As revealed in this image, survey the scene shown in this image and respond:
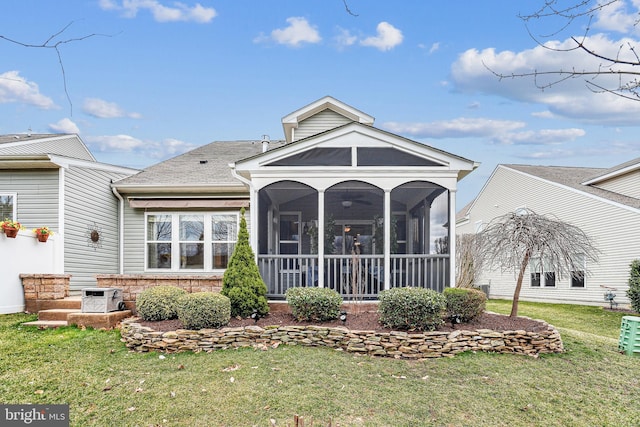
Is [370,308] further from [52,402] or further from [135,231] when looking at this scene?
[135,231]

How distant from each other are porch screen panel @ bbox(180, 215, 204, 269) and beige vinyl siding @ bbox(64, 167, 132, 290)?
77.0 inches

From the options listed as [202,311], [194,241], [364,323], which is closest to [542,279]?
[364,323]

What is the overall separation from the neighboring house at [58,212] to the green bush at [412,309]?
25.6 ft

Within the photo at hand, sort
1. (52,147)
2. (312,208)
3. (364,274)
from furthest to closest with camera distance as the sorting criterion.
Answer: (52,147) < (312,208) < (364,274)

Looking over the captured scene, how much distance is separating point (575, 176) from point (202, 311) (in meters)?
18.0

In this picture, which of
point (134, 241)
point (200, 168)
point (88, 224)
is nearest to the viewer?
point (88, 224)

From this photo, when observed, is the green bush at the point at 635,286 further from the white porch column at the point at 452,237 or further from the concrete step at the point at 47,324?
the concrete step at the point at 47,324

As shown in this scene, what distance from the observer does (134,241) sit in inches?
498

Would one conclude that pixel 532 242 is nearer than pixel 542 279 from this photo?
Yes

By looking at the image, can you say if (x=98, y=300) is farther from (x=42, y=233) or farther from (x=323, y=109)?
(x=323, y=109)

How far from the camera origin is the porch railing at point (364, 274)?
30.4ft

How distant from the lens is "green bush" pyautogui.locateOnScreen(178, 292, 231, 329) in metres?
7.27

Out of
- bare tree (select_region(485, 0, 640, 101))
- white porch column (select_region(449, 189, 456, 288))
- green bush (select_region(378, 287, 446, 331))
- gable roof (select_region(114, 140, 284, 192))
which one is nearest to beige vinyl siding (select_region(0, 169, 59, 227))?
gable roof (select_region(114, 140, 284, 192))

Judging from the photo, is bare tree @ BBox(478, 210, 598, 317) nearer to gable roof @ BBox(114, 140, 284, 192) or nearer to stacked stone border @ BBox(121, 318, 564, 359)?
stacked stone border @ BBox(121, 318, 564, 359)
